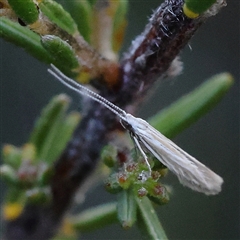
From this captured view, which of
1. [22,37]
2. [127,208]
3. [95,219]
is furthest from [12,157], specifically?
[127,208]

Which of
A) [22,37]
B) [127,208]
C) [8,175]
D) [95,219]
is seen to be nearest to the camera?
[127,208]

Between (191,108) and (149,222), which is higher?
(191,108)

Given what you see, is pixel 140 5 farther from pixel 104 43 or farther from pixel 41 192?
pixel 41 192

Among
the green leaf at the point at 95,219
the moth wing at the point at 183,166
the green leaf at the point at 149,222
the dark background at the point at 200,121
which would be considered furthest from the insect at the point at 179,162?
the dark background at the point at 200,121

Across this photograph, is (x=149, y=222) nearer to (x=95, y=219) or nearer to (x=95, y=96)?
(x=95, y=96)

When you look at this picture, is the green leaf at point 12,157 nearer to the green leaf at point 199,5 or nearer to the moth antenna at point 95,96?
the moth antenna at point 95,96

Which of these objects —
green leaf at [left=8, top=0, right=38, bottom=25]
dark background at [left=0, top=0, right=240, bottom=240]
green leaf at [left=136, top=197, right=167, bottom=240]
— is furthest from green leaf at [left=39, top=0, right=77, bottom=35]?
dark background at [left=0, top=0, right=240, bottom=240]

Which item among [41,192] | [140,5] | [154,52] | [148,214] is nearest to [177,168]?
[148,214]
